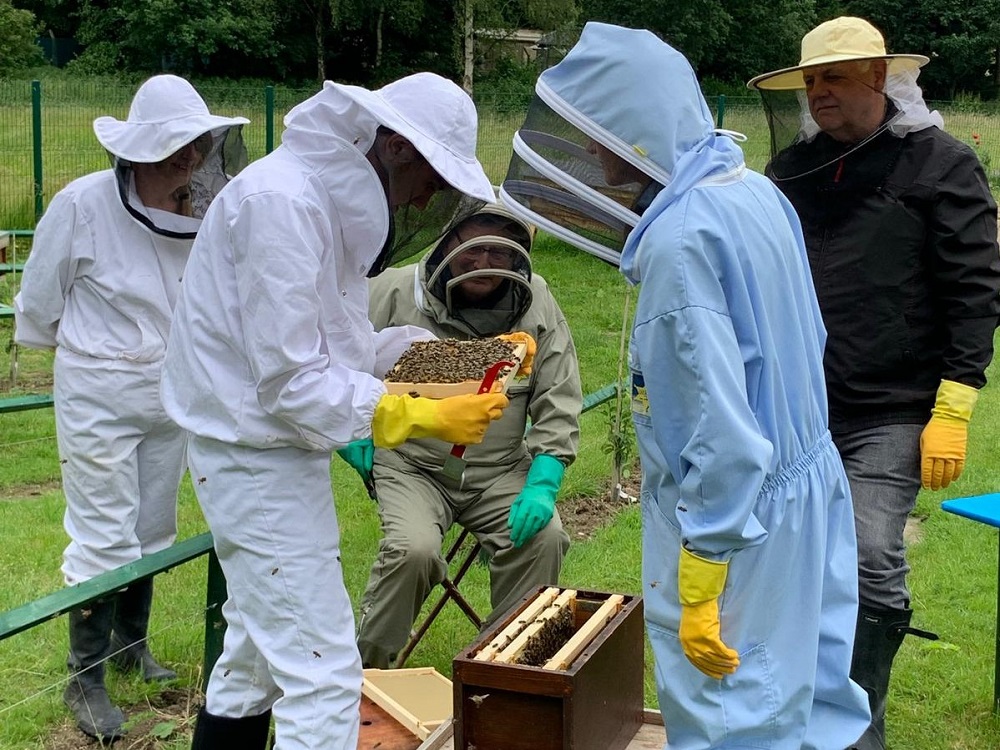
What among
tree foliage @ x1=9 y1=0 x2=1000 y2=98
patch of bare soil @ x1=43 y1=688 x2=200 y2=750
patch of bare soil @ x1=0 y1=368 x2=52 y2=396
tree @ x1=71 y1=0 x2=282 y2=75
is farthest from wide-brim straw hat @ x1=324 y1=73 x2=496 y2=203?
tree @ x1=71 y1=0 x2=282 y2=75

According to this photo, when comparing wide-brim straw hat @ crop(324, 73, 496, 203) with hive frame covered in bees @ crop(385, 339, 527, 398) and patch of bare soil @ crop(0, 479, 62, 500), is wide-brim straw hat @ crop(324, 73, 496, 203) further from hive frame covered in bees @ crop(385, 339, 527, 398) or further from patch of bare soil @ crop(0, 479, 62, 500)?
patch of bare soil @ crop(0, 479, 62, 500)

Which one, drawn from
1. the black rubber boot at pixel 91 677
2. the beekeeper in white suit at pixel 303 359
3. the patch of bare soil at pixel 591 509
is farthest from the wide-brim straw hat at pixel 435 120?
the patch of bare soil at pixel 591 509

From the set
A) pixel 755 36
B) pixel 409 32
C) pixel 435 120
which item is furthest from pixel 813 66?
pixel 755 36

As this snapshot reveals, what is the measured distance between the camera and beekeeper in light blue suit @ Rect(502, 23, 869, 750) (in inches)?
82.0

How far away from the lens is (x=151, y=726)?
3428mm

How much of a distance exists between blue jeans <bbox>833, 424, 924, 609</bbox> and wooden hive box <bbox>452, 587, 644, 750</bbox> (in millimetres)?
711

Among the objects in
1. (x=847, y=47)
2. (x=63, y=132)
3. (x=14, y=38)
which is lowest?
(x=14, y=38)

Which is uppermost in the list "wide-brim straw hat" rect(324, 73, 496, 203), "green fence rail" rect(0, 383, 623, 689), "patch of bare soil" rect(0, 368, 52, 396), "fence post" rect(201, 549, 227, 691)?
"wide-brim straw hat" rect(324, 73, 496, 203)

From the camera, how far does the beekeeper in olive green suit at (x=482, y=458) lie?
353cm

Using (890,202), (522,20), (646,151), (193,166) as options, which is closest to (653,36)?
(646,151)

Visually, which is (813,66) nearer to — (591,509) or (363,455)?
(363,455)

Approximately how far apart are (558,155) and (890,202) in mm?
1266

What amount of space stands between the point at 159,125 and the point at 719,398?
207 centimetres

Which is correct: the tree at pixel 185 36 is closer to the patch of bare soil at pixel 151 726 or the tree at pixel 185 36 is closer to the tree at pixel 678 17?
the tree at pixel 678 17
